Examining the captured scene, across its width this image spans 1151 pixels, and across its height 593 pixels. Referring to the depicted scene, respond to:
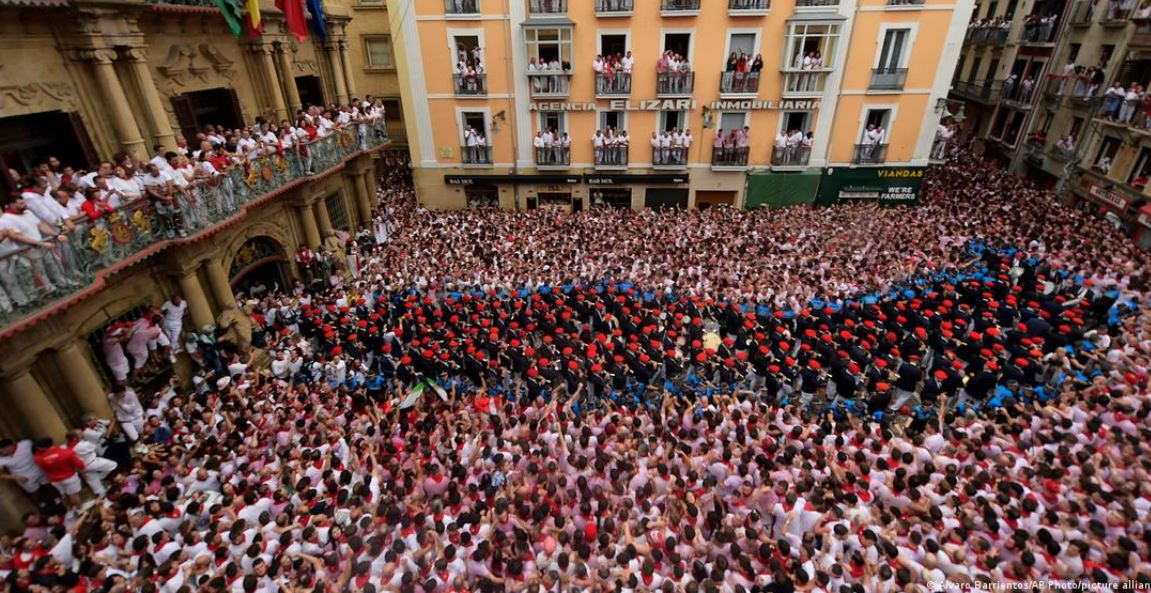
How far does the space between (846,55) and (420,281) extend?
18.7 meters

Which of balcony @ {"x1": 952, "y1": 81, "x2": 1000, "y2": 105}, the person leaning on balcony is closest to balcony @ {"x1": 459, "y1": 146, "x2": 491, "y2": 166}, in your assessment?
the person leaning on balcony

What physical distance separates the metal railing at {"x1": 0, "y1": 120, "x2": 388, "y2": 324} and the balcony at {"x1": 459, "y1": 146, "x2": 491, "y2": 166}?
7.26 m

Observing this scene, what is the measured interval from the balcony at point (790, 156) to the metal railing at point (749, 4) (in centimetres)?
550

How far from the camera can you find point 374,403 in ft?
39.7

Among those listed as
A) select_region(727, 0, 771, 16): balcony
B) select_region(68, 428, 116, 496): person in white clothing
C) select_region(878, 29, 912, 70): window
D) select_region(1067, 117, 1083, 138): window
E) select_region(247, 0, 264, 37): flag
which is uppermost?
select_region(727, 0, 771, 16): balcony

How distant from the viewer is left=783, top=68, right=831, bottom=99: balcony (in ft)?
71.2

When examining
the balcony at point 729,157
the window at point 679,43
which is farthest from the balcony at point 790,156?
the window at point 679,43

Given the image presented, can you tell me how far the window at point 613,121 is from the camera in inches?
928

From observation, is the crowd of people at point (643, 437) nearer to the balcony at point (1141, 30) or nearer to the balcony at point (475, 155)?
the balcony at point (475, 155)

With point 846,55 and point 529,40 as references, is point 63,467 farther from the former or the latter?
point 846,55

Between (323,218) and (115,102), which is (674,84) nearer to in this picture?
(323,218)

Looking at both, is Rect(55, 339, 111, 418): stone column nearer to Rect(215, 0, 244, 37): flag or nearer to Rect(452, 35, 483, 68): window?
Rect(215, 0, 244, 37): flag

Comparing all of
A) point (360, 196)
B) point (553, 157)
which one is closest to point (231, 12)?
point (360, 196)

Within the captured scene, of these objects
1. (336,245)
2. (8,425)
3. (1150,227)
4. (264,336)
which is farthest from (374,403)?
(1150,227)
